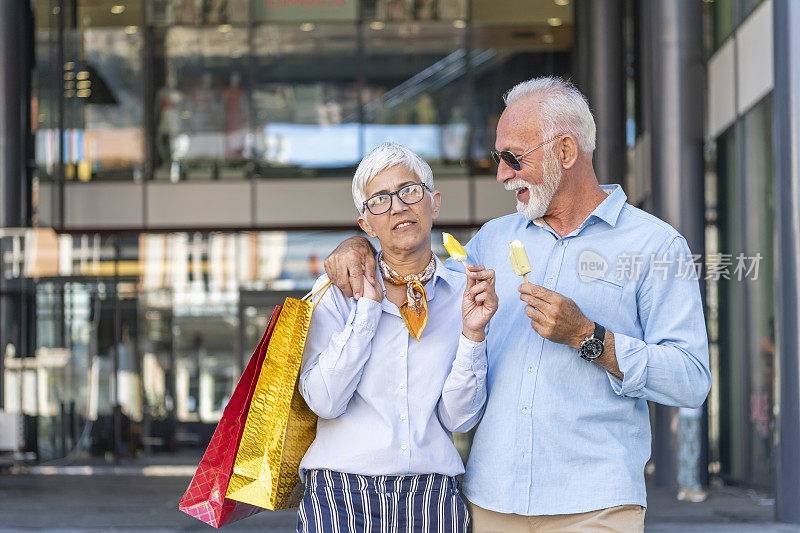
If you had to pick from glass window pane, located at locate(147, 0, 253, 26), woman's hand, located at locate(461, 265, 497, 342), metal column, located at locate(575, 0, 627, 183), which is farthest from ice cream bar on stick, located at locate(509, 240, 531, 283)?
glass window pane, located at locate(147, 0, 253, 26)

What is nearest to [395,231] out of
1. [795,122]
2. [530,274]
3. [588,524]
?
[530,274]

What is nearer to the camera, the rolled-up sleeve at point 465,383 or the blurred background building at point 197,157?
the rolled-up sleeve at point 465,383

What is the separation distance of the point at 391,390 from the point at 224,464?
0.48 m

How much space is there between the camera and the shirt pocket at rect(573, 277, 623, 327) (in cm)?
263

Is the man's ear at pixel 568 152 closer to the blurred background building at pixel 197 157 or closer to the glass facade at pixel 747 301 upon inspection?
the glass facade at pixel 747 301

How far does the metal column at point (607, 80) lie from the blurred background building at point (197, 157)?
6 cm

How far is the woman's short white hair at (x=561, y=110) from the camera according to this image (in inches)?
107

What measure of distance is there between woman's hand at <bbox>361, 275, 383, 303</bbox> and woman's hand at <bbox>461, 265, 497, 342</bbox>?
0.80ft

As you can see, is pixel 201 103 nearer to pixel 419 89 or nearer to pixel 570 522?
pixel 419 89

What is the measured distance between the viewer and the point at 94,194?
15.0m

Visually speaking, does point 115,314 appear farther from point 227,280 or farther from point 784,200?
point 784,200

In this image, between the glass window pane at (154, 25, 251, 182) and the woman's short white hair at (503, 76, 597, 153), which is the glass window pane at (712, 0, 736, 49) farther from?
the woman's short white hair at (503, 76, 597, 153)

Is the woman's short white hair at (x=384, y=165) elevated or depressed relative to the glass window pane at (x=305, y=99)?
depressed

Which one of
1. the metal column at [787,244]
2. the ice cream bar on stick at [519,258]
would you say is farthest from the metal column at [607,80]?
the ice cream bar on stick at [519,258]
